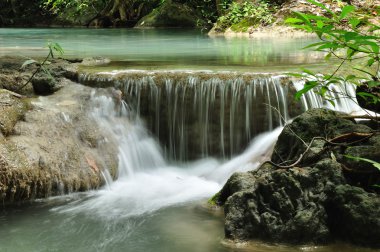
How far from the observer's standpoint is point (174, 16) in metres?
20.1

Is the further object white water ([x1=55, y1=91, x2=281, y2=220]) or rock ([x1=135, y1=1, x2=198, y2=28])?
rock ([x1=135, y1=1, x2=198, y2=28])

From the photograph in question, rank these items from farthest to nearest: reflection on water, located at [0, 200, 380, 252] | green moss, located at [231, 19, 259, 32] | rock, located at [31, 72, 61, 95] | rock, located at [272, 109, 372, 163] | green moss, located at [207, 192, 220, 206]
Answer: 1. green moss, located at [231, 19, 259, 32]
2. rock, located at [31, 72, 61, 95]
3. green moss, located at [207, 192, 220, 206]
4. rock, located at [272, 109, 372, 163]
5. reflection on water, located at [0, 200, 380, 252]

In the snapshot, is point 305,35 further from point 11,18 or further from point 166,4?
point 11,18

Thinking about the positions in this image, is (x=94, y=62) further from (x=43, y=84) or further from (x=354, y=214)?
(x=354, y=214)

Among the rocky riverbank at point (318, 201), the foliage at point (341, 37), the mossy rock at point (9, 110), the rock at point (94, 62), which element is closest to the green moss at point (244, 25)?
the rock at point (94, 62)

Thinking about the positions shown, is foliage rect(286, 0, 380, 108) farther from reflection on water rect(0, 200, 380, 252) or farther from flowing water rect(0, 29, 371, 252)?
flowing water rect(0, 29, 371, 252)

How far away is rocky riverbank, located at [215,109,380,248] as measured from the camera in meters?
3.33

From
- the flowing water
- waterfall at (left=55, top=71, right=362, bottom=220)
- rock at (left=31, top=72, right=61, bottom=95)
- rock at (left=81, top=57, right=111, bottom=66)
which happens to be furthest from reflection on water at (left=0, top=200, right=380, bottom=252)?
rock at (left=81, top=57, right=111, bottom=66)

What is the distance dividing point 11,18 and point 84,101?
21704 mm

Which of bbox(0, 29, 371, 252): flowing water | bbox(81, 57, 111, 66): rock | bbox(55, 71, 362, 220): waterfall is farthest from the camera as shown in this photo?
bbox(81, 57, 111, 66): rock

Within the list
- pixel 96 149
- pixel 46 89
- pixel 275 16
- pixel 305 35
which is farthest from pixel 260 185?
pixel 275 16

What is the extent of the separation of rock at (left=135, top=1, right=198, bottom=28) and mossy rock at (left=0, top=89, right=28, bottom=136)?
1515cm

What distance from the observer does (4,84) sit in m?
5.97

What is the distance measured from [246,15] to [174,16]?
487 cm
